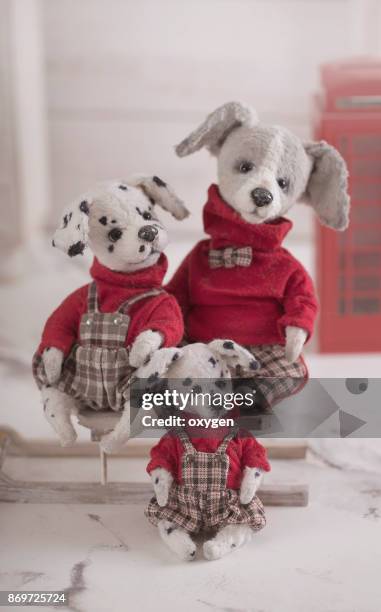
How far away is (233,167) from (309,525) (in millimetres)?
517

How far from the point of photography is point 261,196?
3.75 feet

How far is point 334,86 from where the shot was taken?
1.59 m

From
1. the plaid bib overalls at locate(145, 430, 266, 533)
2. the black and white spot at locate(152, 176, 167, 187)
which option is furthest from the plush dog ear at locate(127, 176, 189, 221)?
the plaid bib overalls at locate(145, 430, 266, 533)

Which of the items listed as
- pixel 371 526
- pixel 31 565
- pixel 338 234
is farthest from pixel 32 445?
pixel 338 234

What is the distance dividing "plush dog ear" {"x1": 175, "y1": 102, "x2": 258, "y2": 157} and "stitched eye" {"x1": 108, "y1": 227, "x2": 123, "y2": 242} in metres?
0.17

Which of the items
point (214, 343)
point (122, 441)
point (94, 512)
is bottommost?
point (94, 512)

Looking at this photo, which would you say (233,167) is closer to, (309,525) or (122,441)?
(122,441)

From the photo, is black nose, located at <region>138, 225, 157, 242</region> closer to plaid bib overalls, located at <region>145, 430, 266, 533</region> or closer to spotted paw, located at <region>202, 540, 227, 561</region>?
plaid bib overalls, located at <region>145, 430, 266, 533</region>

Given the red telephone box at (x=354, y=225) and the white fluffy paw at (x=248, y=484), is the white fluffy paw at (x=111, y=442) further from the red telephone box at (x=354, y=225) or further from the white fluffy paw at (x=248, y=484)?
the red telephone box at (x=354, y=225)

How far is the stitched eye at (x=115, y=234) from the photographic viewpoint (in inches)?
44.3

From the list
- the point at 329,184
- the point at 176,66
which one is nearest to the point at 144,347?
the point at 329,184

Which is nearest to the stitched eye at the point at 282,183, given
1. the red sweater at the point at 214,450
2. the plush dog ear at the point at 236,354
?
the plush dog ear at the point at 236,354

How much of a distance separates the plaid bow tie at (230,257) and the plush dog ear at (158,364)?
0.64 feet

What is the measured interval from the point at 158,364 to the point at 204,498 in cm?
20
